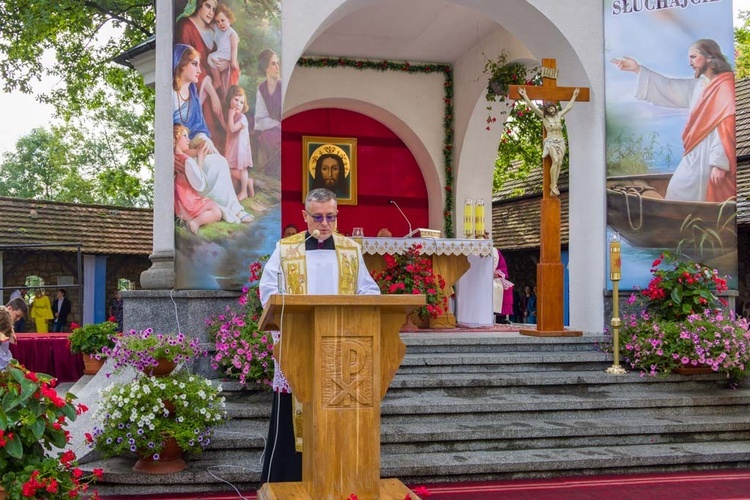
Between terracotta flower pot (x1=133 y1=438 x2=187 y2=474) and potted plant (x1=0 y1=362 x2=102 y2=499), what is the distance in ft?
4.05

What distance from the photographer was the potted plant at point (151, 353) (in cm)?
638

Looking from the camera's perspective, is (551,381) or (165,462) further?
(551,381)

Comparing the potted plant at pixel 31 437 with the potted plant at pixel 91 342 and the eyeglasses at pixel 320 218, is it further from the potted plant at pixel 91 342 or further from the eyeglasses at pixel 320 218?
the potted plant at pixel 91 342

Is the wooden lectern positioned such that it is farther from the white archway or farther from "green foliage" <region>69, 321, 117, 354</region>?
"green foliage" <region>69, 321, 117, 354</region>

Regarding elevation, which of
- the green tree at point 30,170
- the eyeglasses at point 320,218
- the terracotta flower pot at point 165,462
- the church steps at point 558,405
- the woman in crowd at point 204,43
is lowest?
the terracotta flower pot at point 165,462

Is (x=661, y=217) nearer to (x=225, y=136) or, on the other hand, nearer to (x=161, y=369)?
(x=225, y=136)

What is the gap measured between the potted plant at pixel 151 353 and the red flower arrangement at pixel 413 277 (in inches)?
154

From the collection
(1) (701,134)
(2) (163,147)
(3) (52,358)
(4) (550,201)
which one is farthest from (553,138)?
(3) (52,358)

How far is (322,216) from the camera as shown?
15.5 feet

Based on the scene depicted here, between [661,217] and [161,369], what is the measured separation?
5.75m

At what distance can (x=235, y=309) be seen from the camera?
8055 millimetres

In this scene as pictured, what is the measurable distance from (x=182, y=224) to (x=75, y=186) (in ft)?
105

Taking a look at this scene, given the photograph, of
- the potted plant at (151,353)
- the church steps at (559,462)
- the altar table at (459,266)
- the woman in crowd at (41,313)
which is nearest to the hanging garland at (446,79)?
the altar table at (459,266)

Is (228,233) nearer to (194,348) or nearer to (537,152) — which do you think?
(194,348)
